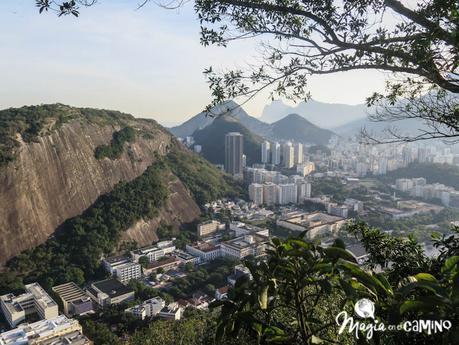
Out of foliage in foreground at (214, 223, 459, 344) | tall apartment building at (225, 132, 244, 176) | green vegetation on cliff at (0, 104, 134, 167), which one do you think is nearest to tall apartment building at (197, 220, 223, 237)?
green vegetation on cliff at (0, 104, 134, 167)

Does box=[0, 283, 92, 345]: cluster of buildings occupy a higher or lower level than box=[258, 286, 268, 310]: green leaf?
lower

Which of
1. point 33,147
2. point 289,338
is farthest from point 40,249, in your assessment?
point 289,338

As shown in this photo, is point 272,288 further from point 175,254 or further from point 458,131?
point 175,254

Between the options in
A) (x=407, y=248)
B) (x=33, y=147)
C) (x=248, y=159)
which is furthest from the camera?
(x=248, y=159)

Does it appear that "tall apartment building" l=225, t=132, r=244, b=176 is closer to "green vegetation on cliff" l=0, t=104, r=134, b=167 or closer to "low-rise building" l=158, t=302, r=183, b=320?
"green vegetation on cliff" l=0, t=104, r=134, b=167

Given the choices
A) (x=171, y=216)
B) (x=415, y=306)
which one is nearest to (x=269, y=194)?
(x=171, y=216)

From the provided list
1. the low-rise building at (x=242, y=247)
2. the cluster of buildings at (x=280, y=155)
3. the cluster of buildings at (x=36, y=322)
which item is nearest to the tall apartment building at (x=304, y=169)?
the cluster of buildings at (x=280, y=155)

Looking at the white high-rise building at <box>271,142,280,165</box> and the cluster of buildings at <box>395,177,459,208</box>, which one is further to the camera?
the white high-rise building at <box>271,142,280,165</box>
